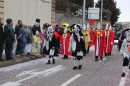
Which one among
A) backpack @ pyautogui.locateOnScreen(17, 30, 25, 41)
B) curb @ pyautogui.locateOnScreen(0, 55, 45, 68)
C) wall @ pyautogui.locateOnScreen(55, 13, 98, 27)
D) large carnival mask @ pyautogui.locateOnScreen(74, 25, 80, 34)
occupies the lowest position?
curb @ pyautogui.locateOnScreen(0, 55, 45, 68)

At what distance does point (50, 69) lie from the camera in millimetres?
11547

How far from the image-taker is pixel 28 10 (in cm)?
2048

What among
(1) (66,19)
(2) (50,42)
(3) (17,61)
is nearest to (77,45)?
(2) (50,42)

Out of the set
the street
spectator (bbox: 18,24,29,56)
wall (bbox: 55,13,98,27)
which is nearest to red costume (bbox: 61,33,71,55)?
spectator (bbox: 18,24,29,56)

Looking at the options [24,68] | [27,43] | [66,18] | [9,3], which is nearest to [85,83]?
[24,68]

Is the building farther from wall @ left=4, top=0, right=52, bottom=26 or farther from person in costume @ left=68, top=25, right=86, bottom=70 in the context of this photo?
person in costume @ left=68, top=25, right=86, bottom=70

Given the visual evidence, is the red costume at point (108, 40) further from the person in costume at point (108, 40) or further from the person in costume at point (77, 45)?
the person in costume at point (77, 45)

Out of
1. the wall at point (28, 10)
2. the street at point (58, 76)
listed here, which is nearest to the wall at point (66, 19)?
the wall at point (28, 10)

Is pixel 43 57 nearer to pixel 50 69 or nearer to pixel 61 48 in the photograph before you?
pixel 61 48

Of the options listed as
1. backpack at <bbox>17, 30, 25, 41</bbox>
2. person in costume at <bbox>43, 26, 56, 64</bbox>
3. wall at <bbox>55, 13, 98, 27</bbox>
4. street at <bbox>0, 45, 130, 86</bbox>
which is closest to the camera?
street at <bbox>0, 45, 130, 86</bbox>

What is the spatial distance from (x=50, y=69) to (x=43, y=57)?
424cm

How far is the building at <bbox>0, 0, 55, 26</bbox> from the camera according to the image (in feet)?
58.3

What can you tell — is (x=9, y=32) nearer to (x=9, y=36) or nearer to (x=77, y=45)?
(x=9, y=36)

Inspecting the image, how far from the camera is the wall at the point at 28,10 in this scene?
18125 mm
